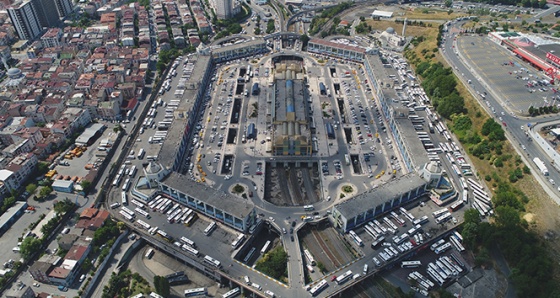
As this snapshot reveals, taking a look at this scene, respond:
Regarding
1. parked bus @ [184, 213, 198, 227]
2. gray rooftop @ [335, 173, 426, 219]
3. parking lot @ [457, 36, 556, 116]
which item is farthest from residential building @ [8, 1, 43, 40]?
parking lot @ [457, 36, 556, 116]

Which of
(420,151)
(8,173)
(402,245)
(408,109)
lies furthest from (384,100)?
(8,173)

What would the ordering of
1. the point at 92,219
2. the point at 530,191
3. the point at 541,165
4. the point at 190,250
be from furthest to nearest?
the point at 541,165 < the point at 530,191 < the point at 92,219 < the point at 190,250

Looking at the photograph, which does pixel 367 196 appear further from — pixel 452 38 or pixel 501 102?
pixel 452 38

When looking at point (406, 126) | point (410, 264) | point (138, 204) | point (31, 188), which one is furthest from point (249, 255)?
point (406, 126)

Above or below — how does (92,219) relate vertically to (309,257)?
above

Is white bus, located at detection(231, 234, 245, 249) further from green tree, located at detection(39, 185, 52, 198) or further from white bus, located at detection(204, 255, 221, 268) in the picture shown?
green tree, located at detection(39, 185, 52, 198)

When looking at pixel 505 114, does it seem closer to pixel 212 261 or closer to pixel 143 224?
pixel 212 261
